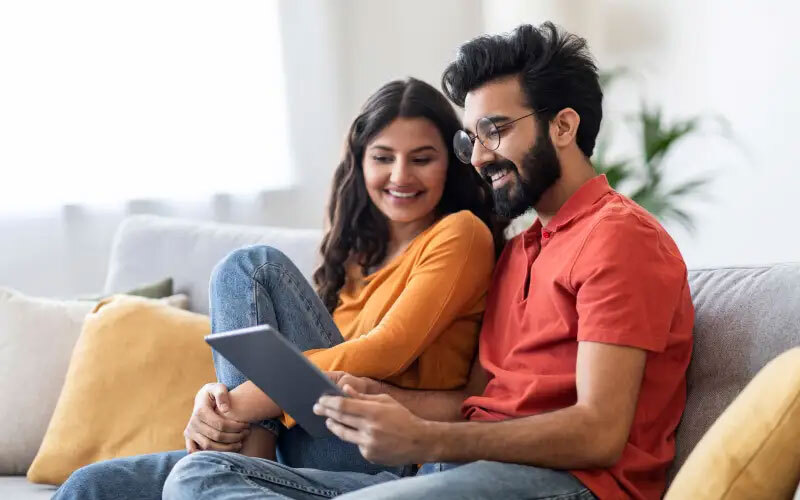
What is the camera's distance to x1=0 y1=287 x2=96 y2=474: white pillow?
8.25ft

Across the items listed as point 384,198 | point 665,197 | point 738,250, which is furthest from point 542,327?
point 738,250

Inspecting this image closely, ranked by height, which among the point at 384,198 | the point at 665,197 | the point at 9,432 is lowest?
the point at 9,432

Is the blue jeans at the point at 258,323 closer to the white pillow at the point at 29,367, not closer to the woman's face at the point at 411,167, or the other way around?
the woman's face at the point at 411,167

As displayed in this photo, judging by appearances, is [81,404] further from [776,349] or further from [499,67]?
[776,349]

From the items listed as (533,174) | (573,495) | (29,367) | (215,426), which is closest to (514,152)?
(533,174)

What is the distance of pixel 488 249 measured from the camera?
208cm

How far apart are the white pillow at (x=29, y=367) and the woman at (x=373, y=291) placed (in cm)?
57

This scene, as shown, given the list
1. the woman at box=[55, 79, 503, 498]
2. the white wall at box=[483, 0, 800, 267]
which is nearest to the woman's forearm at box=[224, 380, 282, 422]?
the woman at box=[55, 79, 503, 498]

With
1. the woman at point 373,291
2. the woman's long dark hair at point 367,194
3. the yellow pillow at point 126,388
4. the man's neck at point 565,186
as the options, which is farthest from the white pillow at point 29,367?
the man's neck at point 565,186

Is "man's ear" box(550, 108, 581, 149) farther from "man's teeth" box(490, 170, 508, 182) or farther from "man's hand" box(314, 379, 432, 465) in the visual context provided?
"man's hand" box(314, 379, 432, 465)

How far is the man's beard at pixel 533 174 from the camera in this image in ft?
5.96

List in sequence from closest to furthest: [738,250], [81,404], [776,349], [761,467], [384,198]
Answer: [761,467] → [776,349] → [384,198] → [81,404] → [738,250]

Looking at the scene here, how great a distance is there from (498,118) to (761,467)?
30.8 inches

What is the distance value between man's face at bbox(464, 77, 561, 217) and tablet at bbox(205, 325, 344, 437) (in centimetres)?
52
